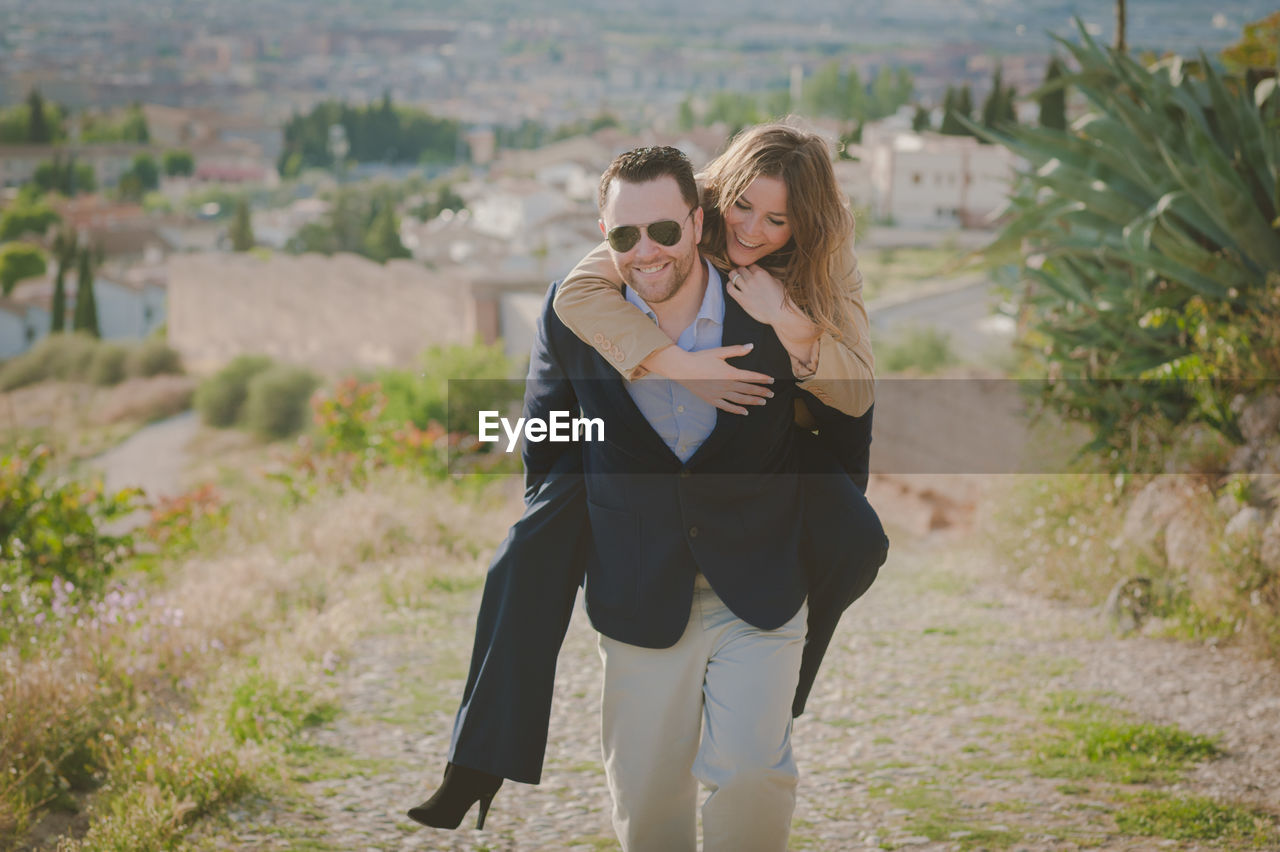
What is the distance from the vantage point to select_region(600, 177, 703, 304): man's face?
88.4 inches

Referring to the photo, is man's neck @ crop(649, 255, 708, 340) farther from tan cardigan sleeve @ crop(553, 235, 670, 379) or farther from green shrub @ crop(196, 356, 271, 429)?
green shrub @ crop(196, 356, 271, 429)

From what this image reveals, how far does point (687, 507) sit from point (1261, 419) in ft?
11.9

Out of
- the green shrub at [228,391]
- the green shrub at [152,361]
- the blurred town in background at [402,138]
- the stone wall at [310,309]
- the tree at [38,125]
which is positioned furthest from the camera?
the tree at [38,125]

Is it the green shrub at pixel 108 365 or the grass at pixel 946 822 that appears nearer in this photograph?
the grass at pixel 946 822

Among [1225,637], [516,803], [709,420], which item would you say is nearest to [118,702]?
[516,803]

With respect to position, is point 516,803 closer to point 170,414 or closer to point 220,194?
point 170,414

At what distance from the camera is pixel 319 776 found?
3.54 meters

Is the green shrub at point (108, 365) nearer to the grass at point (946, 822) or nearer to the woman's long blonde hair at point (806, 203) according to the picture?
the grass at point (946, 822)

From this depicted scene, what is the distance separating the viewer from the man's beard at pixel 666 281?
2.30 meters

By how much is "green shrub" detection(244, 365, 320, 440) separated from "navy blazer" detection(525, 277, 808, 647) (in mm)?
33660

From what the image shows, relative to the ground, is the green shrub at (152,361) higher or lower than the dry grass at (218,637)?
lower

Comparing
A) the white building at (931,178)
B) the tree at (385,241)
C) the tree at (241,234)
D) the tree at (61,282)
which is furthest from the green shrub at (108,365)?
the white building at (931,178)

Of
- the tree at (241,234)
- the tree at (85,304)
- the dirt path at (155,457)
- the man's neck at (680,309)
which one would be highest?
the man's neck at (680,309)

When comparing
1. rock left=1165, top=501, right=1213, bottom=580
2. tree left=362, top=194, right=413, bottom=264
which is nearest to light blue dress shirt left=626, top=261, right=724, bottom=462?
rock left=1165, top=501, right=1213, bottom=580
